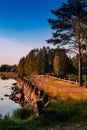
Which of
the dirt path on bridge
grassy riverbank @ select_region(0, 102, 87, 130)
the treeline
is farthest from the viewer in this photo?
the treeline

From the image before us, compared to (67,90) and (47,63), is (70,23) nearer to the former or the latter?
(67,90)

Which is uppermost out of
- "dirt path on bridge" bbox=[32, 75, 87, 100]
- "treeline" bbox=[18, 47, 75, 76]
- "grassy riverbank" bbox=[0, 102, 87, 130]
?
"treeline" bbox=[18, 47, 75, 76]

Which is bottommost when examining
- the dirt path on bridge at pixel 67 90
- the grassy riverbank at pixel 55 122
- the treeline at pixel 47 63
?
the grassy riverbank at pixel 55 122

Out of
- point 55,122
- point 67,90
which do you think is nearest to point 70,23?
point 67,90

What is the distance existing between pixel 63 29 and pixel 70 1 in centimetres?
437

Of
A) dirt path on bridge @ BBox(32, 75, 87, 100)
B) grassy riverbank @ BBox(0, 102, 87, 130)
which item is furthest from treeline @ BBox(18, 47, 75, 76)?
grassy riverbank @ BBox(0, 102, 87, 130)

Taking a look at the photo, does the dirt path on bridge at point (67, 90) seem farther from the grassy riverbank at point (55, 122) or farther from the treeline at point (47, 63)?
the treeline at point (47, 63)

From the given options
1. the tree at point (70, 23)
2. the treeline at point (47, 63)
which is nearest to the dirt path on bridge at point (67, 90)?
the tree at point (70, 23)

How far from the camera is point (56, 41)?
42531 mm

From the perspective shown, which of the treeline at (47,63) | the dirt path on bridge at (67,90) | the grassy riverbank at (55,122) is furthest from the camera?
the treeline at (47,63)

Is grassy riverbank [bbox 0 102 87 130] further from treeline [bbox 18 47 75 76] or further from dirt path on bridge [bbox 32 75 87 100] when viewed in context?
treeline [bbox 18 47 75 76]

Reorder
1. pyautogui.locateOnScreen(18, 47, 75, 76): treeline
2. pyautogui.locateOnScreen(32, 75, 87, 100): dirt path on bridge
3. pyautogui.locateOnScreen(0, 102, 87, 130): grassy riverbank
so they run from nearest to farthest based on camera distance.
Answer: pyautogui.locateOnScreen(0, 102, 87, 130): grassy riverbank → pyautogui.locateOnScreen(32, 75, 87, 100): dirt path on bridge → pyautogui.locateOnScreen(18, 47, 75, 76): treeline

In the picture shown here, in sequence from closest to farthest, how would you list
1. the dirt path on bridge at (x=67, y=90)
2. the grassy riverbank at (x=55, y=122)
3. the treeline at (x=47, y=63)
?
the grassy riverbank at (x=55, y=122), the dirt path on bridge at (x=67, y=90), the treeline at (x=47, y=63)

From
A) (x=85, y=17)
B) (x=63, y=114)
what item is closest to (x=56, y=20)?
(x=85, y=17)
